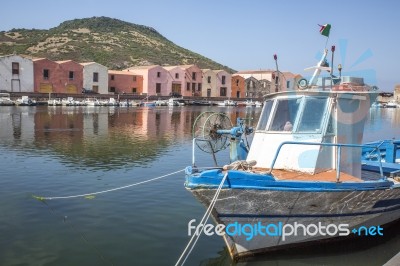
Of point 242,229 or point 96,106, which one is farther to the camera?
point 96,106

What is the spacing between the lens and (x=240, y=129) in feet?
37.6

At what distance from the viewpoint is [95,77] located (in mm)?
87750

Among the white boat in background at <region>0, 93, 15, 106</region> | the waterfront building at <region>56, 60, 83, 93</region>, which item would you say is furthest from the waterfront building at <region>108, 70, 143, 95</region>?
the white boat in background at <region>0, 93, 15, 106</region>

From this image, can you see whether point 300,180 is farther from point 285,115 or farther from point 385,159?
point 385,159

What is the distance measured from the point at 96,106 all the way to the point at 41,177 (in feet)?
206

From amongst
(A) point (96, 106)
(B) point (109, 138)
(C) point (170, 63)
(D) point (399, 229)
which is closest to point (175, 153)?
(B) point (109, 138)

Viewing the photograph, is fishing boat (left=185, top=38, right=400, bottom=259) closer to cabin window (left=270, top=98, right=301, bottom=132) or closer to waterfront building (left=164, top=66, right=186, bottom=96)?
cabin window (left=270, top=98, right=301, bottom=132)

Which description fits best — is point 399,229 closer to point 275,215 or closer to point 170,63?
point 275,215

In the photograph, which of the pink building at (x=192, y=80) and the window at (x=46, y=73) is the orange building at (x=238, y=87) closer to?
the pink building at (x=192, y=80)

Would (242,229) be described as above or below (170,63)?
below

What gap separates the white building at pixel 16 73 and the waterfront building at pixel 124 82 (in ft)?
61.4

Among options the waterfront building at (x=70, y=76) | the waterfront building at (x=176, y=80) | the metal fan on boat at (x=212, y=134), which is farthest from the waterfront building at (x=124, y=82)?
the metal fan on boat at (x=212, y=134)

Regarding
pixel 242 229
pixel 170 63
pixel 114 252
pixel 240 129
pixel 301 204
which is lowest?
pixel 114 252

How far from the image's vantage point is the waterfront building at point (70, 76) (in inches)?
3258
